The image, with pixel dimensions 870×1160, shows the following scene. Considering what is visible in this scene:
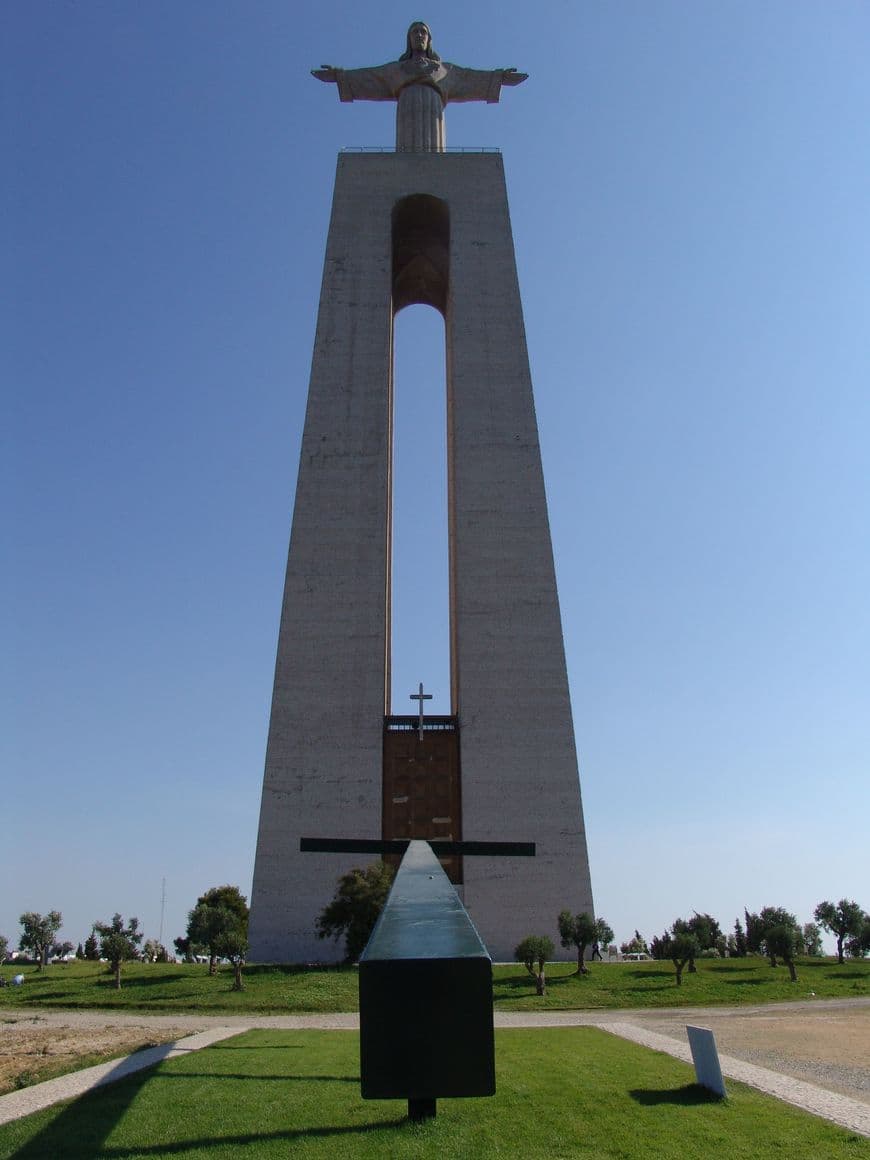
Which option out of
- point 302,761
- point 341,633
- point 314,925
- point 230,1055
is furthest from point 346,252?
point 230,1055

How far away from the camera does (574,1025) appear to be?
1190 cm

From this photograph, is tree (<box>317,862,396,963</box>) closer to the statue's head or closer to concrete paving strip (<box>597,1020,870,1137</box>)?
concrete paving strip (<box>597,1020,870,1137</box>)

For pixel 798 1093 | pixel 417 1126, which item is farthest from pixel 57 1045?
pixel 798 1093

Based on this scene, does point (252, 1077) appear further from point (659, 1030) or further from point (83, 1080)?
point (659, 1030)

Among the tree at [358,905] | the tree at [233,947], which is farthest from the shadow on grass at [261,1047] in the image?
the tree at [358,905]

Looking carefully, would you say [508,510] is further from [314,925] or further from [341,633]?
[314,925]

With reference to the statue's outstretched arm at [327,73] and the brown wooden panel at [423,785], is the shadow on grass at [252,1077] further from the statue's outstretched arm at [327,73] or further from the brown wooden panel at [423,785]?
the statue's outstretched arm at [327,73]

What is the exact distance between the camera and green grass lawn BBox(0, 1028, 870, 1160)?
5.03 m

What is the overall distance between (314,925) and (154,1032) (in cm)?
1240

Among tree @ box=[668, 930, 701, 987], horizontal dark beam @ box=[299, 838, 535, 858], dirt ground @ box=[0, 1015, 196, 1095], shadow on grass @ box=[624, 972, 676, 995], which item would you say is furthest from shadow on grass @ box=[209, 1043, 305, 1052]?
tree @ box=[668, 930, 701, 987]

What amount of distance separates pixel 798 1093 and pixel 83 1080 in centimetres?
583

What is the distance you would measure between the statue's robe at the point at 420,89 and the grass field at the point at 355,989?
3016 cm

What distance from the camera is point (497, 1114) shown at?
581 cm

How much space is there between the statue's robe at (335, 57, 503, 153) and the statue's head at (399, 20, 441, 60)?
55 cm
